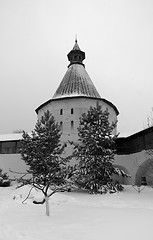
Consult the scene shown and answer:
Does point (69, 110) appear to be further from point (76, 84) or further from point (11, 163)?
point (11, 163)

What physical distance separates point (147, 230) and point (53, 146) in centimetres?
1153

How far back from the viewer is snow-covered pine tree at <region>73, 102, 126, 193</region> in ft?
47.0

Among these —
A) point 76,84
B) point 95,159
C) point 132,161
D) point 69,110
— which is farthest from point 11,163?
point 132,161

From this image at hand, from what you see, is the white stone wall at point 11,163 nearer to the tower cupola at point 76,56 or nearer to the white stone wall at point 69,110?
the white stone wall at point 69,110

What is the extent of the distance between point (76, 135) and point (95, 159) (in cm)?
825

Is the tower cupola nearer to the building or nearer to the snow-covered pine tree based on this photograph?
the building

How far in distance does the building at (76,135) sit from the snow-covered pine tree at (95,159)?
2003 millimetres

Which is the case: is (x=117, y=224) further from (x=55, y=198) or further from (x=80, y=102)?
(x=80, y=102)

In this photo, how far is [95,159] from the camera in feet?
48.3

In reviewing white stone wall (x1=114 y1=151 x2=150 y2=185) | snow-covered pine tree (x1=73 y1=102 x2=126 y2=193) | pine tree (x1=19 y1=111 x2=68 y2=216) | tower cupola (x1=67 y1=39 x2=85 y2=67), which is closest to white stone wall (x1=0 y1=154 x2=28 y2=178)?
pine tree (x1=19 y1=111 x2=68 y2=216)

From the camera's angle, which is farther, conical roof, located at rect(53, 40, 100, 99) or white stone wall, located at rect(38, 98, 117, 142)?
conical roof, located at rect(53, 40, 100, 99)

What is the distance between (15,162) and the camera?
2177 centimetres

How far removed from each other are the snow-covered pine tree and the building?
6.57ft

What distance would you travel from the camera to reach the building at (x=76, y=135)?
1855cm
